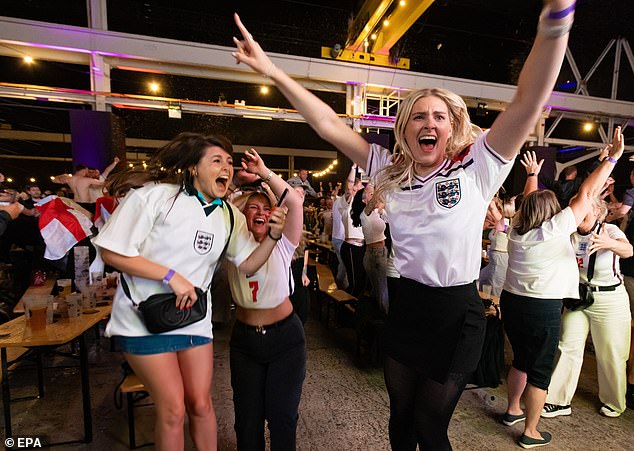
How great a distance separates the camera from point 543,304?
257 centimetres

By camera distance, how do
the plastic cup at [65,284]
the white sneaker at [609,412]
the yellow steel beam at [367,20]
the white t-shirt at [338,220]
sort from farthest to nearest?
the white t-shirt at [338,220]
the yellow steel beam at [367,20]
the plastic cup at [65,284]
the white sneaker at [609,412]

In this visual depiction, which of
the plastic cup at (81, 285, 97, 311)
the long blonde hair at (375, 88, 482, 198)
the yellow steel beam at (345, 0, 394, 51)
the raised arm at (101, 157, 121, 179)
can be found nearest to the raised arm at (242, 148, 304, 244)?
the long blonde hair at (375, 88, 482, 198)

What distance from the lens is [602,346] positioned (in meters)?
2.95

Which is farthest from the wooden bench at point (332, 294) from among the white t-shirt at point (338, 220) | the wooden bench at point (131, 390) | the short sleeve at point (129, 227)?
A: the short sleeve at point (129, 227)

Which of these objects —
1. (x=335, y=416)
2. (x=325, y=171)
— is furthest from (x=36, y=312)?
(x=325, y=171)

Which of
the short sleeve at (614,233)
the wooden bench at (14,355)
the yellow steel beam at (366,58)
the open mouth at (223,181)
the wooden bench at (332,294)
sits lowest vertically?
the wooden bench at (332,294)

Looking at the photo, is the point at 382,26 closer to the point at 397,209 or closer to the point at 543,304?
the point at 543,304

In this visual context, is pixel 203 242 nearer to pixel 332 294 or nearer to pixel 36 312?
pixel 36 312

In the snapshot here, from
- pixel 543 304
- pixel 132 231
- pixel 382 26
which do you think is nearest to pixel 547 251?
pixel 543 304

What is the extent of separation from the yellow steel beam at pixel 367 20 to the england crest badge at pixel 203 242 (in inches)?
221

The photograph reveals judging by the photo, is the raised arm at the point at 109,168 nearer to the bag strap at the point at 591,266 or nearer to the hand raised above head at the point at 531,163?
the hand raised above head at the point at 531,163

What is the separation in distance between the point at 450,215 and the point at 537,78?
480 millimetres

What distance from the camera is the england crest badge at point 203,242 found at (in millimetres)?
1734

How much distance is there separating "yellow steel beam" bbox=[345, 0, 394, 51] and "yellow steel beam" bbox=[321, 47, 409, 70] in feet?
0.79
